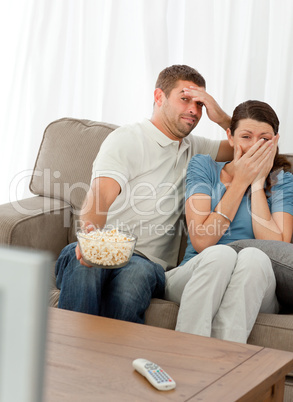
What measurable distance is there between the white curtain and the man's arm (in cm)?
100

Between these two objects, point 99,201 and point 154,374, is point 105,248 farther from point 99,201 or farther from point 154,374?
point 154,374

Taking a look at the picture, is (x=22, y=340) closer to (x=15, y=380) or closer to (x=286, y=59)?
(x=15, y=380)

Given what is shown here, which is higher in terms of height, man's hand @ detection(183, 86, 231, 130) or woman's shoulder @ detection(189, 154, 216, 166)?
man's hand @ detection(183, 86, 231, 130)

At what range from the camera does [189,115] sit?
220 cm

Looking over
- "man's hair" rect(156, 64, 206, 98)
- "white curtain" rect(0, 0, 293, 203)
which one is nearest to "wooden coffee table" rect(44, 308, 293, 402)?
"man's hair" rect(156, 64, 206, 98)

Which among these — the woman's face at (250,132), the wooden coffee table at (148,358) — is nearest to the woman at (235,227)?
the woman's face at (250,132)

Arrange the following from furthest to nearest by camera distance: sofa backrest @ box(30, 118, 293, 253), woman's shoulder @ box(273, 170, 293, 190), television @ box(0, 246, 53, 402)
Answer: sofa backrest @ box(30, 118, 293, 253) < woman's shoulder @ box(273, 170, 293, 190) < television @ box(0, 246, 53, 402)

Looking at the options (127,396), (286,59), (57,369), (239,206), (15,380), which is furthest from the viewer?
(286,59)

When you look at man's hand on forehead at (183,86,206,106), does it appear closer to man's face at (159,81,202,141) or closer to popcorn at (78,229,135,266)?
man's face at (159,81,202,141)

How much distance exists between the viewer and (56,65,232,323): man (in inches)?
75.3

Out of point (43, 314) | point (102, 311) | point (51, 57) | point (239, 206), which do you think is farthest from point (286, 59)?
point (43, 314)

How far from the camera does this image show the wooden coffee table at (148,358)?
106cm

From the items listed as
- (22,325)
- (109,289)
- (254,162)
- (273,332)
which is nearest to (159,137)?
(254,162)

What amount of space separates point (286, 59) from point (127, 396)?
6.60ft
